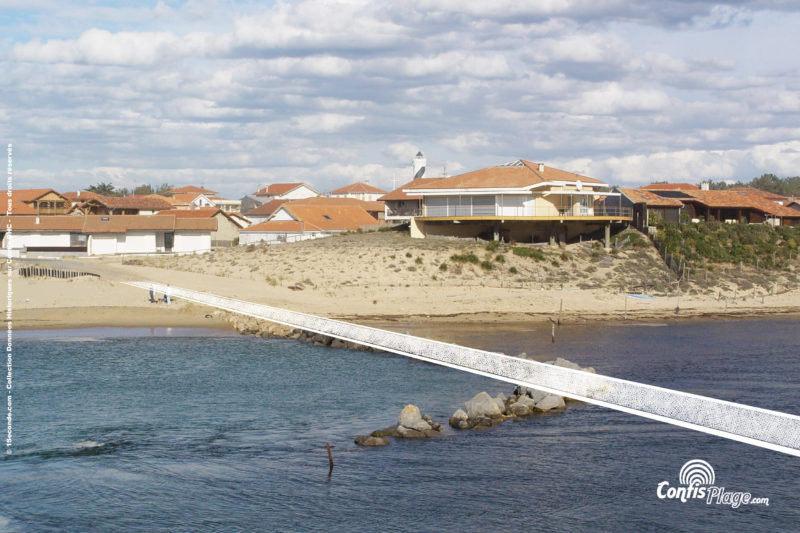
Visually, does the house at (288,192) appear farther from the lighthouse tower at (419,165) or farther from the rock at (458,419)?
the rock at (458,419)

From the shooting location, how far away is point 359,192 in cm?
13312

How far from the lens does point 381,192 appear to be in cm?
13550

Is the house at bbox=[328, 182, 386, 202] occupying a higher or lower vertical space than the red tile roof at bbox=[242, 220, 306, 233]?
higher

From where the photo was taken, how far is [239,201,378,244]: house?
249 ft

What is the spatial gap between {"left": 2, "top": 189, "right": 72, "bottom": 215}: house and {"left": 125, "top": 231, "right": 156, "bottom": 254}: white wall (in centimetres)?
1586

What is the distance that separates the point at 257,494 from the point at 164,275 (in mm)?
35005

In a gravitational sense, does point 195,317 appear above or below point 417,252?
below

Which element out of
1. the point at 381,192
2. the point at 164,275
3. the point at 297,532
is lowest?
the point at 297,532

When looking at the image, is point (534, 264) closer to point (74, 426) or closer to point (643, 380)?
point (643, 380)

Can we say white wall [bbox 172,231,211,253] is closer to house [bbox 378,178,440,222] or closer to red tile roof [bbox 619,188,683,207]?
house [bbox 378,178,440,222]

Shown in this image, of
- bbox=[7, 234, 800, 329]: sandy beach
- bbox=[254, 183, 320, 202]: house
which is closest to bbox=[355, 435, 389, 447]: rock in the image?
bbox=[7, 234, 800, 329]: sandy beach

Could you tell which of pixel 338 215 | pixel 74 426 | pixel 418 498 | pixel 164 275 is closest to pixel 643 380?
pixel 418 498

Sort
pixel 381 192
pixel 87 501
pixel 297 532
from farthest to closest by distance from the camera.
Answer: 1. pixel 381 192
2. pixel 87 501
3. pixel 297 532

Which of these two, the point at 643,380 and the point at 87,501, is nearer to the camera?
the point at 87,501
